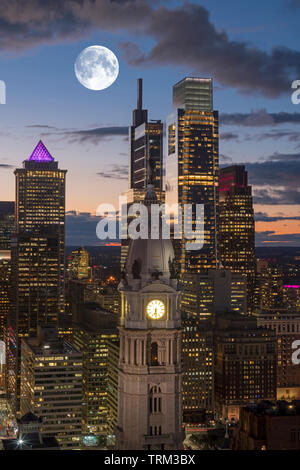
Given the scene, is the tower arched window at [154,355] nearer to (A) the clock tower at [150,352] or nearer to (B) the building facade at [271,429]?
(A) the clock tower at [150,352]

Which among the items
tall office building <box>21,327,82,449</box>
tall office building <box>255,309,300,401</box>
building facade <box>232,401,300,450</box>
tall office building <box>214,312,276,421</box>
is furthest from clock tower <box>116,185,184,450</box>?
tall office building <box>255,309,300,401</box>

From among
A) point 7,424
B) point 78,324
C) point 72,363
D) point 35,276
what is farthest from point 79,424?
point 35,276

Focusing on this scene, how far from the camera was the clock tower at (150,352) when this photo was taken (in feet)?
122

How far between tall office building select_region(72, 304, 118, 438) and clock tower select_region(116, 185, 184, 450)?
10091 centimetres

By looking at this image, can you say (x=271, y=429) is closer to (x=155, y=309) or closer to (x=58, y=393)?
(x=155, y=309)

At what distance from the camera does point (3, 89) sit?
160 feet

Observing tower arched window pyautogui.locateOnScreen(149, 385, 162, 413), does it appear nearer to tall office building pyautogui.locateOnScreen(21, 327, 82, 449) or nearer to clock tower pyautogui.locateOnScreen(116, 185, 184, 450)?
clock tower pyautogui.locateOnScreen(116, 185, 184, 450)

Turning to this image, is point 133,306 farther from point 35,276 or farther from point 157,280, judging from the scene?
point 35,276

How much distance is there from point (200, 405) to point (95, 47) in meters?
120

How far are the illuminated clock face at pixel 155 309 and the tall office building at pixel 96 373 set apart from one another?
10260cm

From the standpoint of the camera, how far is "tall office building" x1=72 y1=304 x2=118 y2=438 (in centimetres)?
14188

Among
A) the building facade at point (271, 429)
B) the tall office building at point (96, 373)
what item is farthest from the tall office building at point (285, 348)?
the building facade at point (271, 429)
